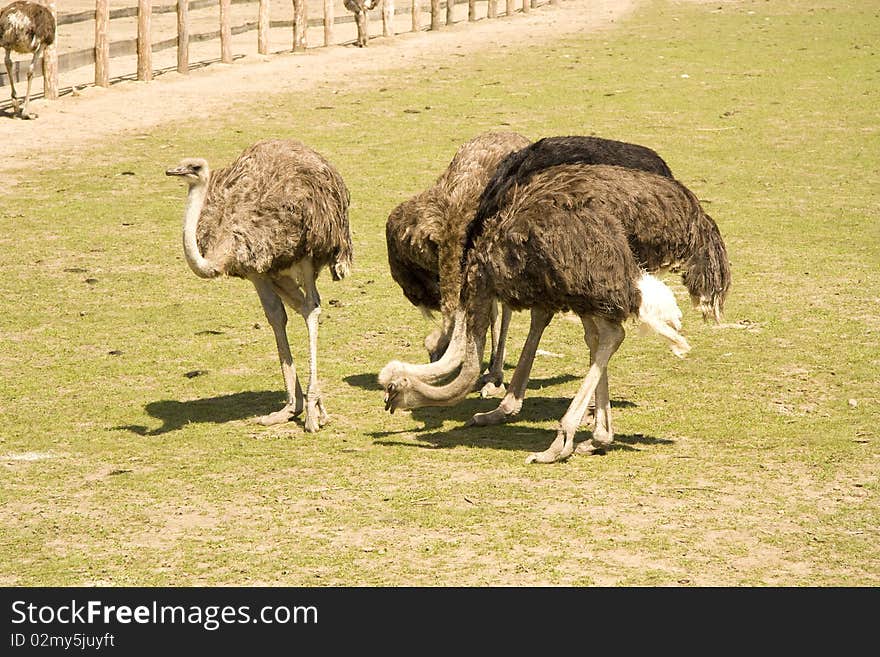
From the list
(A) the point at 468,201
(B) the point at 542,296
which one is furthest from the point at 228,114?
(B) the point at 542,296

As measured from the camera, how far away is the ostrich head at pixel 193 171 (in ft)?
24.2

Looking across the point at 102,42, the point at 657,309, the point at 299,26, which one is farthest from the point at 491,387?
the point at 299,26

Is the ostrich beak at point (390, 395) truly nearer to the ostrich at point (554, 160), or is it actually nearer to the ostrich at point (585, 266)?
the ostrich at point (585, 266)

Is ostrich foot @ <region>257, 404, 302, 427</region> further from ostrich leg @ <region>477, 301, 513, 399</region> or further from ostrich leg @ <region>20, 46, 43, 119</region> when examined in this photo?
ostrich leg @ <region>20, 46, 43, 119</region>

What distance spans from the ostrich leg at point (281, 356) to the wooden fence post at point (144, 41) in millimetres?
12576

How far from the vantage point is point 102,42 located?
19.3 m

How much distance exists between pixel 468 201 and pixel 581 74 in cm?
1325

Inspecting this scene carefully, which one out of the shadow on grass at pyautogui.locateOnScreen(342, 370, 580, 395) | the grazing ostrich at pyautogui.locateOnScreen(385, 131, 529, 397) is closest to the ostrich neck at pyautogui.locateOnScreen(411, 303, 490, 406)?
the grazing ostrich at pyautogui.locateOnScreen(385, 131, 529, 397)

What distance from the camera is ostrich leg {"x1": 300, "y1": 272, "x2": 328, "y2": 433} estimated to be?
26.4 feet

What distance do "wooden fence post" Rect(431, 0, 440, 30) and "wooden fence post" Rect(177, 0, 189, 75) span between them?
265 inches

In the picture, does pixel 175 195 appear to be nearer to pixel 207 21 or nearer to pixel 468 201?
pixel 468 201

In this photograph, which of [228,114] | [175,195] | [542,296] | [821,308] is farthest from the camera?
[228,114]

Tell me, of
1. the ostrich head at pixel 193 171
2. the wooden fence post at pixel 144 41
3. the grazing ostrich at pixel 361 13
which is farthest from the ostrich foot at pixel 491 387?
the grazing ostrich at pixel 361 13

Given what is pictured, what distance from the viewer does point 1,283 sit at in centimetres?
1122
